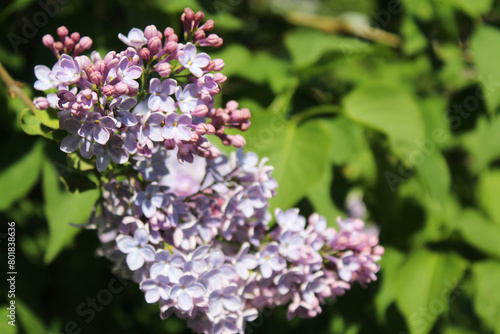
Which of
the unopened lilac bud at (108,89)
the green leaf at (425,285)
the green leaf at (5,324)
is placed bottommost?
the green leaf at (425,285)

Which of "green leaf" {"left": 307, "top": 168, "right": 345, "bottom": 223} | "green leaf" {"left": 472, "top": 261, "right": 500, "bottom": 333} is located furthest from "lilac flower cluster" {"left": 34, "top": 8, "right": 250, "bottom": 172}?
"green leaf" {"left": 472, "top": 261, "right": 500, "bottom": 333}

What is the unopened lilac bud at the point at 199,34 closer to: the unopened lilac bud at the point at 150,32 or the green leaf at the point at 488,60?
→ the unopened lilac bud at the point at 150,32

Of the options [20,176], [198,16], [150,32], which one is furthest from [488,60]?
[20,176]

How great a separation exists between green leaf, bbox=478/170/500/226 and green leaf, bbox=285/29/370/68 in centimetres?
65

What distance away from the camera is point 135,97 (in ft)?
3.49

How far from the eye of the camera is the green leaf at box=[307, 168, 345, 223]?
5.22ft

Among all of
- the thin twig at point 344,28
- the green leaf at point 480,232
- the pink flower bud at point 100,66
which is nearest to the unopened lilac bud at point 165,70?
the pink flower bud at point 100,66

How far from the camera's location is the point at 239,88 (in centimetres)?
197

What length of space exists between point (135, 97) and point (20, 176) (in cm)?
78

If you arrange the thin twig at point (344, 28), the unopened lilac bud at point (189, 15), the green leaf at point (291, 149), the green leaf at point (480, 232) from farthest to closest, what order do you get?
the thin twig at point (344, 28) < the green leaf at point (480, 232) < the green leaf at point (291, 149) < the unopened lilac bud at point (189, 15)

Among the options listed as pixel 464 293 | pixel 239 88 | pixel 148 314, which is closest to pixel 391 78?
pixel 239 88

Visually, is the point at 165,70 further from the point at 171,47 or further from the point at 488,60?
the point at 488,60

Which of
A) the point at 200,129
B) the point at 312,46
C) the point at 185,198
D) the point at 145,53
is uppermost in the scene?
the point at 145,53

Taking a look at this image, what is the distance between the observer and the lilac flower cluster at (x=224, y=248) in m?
1.11
